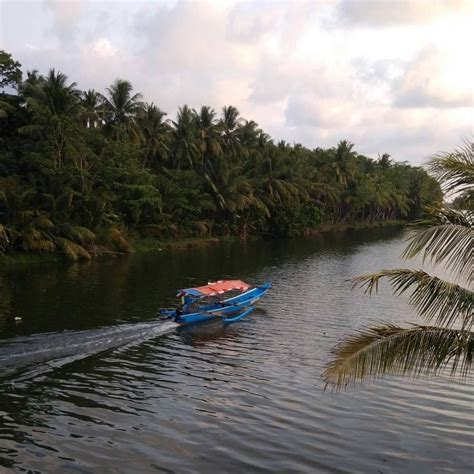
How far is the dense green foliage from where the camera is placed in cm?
3888

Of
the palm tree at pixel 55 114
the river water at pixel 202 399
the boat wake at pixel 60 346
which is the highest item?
the palm tree at pixel 55 114

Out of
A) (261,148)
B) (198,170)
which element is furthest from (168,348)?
(261,148)

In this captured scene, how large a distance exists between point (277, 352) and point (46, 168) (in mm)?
27152

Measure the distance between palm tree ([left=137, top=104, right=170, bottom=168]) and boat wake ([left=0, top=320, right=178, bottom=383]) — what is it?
36.8 m

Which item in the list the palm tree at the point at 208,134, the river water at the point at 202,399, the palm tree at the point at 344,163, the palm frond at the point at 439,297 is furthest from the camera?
the palm tree at the point at 344,163

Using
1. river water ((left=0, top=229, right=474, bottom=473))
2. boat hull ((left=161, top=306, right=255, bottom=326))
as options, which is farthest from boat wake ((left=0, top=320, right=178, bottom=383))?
boat hull ((left=161, top=306, right=255, bottom=326))

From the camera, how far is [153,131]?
5572 cm

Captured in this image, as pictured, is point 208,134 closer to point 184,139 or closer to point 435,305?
point 184,139

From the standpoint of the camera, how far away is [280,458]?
10.5 m

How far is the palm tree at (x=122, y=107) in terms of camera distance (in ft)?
167

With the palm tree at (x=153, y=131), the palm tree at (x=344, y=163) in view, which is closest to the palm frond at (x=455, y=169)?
the palm tree at (x=153, y=131)

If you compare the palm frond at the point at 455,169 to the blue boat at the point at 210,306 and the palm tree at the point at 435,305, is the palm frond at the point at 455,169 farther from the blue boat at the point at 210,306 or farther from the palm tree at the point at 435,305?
the blue boat at the point at 210,306

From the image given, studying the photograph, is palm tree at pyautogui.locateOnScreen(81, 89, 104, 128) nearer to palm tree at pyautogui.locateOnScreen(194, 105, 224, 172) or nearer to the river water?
palm tree at pyautogui.locateOnScreen(194, 105, 224, 172)

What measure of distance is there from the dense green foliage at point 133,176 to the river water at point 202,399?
8.65 meters
